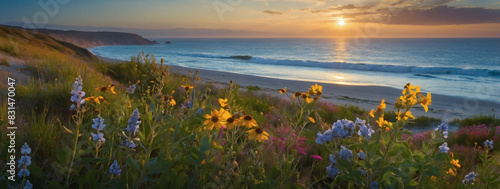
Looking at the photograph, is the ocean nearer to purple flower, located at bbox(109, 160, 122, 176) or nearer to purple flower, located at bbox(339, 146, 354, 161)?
purple flower, located at bbox(339, 146, 354, 161)

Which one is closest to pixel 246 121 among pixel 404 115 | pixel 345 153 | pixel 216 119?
pixel 216 119

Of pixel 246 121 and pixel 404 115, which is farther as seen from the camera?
pixel 404 115

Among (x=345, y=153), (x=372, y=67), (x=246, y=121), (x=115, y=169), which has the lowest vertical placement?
(x=115, y=169)

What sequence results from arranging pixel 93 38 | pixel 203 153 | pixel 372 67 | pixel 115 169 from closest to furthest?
pixel 203 153, pixel 115 169, pixel 372 67, pixel 93 38

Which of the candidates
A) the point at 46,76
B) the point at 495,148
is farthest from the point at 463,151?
the point at 46,76

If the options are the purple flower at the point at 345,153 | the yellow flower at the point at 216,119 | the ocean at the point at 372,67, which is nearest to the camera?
the yellow flower at the point at 216,119

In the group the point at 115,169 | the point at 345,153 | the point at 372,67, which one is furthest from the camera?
the point at 372,67

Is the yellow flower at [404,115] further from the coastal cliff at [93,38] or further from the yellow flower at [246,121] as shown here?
the coastal cliff at [93,38]

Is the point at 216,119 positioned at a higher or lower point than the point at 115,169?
higher

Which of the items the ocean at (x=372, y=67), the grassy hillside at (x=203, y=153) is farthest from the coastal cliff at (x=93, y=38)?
the grassy hillside at (x=203, y=153)

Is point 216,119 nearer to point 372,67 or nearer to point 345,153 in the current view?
point 345,153

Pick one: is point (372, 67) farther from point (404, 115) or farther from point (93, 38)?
point (93, 38)

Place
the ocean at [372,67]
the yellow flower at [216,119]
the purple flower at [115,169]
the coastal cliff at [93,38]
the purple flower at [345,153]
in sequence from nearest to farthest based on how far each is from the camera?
the yellow flower at [216,119], the purple flower at [115,169], the purple flower at [345,153], the ocean at [372,67], the coastal cliff at [93,38]

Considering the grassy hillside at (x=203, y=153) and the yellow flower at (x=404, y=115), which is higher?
the yellow flower at (x=404, y=115)
